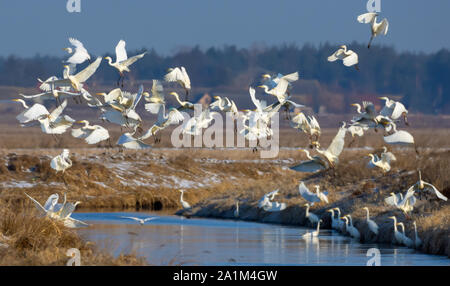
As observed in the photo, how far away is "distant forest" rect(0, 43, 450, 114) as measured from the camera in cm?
13100

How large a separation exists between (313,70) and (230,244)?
120 metres

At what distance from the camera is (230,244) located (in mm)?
20703

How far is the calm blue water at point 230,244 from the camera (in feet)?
58.1

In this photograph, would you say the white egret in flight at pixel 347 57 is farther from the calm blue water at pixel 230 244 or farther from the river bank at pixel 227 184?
the river bank at pixel 227 184

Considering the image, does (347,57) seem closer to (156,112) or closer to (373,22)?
(373,22)

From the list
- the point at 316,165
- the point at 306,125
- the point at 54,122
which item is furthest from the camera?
the point at 306,125

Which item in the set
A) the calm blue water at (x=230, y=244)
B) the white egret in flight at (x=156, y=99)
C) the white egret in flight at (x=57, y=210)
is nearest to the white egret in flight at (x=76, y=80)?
the white egret in flight at (x=156, y=99)

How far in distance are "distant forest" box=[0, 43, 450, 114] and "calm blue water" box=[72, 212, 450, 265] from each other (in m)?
100

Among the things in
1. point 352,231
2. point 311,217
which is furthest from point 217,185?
point 352,231

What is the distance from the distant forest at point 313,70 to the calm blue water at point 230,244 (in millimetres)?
100471

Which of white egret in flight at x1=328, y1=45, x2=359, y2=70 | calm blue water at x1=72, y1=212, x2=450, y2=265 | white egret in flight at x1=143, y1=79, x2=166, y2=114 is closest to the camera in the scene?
white egret in flight at x1=143, y1=79, x2=166, y2=114

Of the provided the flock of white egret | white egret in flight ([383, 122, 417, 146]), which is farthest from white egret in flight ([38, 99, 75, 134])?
white egret in flight ([383, 122, 417, 146])

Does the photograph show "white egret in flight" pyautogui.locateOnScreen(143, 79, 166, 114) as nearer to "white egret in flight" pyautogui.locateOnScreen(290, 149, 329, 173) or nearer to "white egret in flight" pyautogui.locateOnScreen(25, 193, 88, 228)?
"white egret in flight" pyautogui.locateOnScreen(25, 193, 88, 228)

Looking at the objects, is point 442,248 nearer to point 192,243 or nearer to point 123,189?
point 192,243
